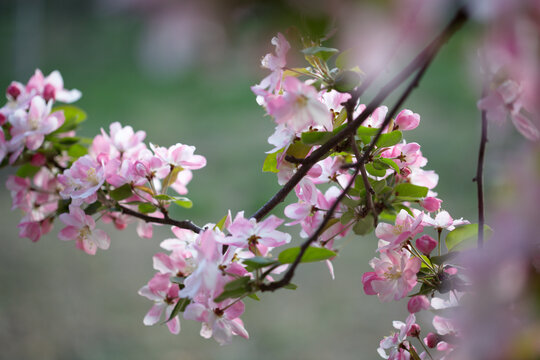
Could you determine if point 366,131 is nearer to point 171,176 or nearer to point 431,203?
point 431,203

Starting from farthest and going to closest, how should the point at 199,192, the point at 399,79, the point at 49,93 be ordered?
1. the point at 199,192
2. the point at 49,93
3. the point at 399,79

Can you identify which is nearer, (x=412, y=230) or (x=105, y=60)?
(x=412, y=230)

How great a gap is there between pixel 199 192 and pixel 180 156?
2.07m

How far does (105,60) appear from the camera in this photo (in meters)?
4.66

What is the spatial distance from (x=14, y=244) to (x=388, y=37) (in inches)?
93.2

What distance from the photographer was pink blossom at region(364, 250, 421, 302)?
42 cm

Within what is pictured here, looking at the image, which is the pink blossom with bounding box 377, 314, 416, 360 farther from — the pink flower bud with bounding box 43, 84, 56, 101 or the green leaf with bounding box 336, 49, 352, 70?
the pink flower bud with bounding box 43, 84, 56, 101

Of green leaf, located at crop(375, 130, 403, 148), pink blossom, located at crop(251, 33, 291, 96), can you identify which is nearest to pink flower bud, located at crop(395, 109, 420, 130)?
green leaf, located at crop(375, 130, 403, 148)

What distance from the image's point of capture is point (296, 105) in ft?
1.13

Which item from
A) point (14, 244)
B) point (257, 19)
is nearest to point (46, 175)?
point (257, 19)

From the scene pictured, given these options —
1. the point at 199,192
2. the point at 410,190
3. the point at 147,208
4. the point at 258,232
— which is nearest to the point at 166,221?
the point at 147,208

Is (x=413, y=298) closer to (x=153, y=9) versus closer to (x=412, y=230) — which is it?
(x=412, y=230)

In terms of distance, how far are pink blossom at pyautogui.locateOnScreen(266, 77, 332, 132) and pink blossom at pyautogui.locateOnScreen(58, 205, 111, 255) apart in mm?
242

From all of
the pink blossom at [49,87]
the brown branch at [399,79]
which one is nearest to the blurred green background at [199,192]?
the brown branch at [399,79]
